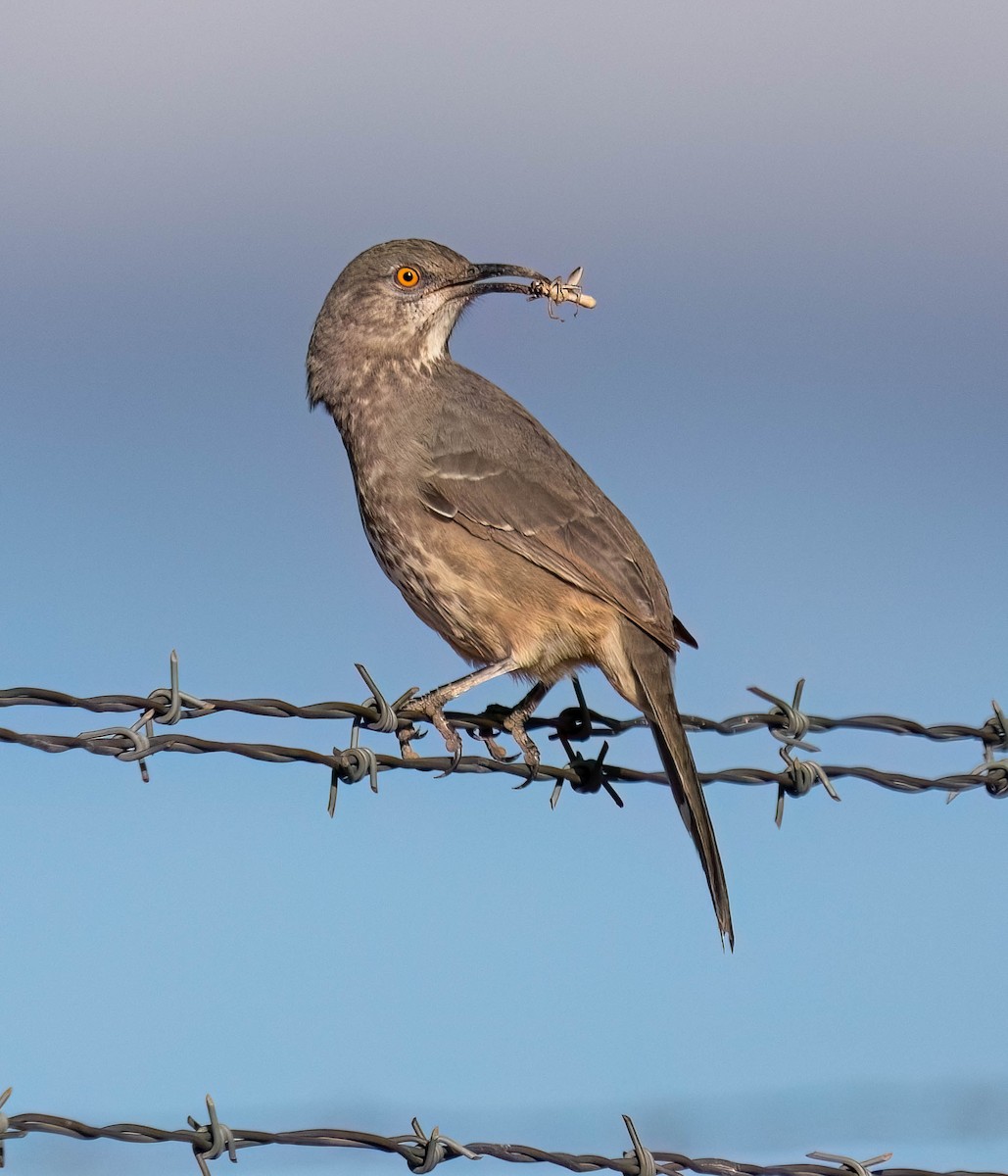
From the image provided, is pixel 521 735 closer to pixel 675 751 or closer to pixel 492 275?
pixel 675 751

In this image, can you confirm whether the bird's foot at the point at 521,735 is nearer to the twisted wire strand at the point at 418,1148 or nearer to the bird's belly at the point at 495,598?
the bird's belly at the point at 495,598

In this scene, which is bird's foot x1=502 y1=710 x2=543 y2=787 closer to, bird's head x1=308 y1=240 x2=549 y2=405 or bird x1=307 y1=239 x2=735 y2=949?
bird x1=307 y1=239 x2=735 y2=949

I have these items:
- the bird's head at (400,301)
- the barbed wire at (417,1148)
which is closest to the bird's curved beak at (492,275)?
the bird's head at (400,301)

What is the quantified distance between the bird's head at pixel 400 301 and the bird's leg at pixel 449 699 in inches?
60.3

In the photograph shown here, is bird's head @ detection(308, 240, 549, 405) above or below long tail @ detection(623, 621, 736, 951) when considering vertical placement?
above

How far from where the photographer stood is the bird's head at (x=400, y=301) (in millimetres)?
6430

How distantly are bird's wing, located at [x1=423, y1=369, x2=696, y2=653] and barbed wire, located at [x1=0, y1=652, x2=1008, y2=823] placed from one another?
481 millimetres

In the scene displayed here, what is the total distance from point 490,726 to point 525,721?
0.84 feet

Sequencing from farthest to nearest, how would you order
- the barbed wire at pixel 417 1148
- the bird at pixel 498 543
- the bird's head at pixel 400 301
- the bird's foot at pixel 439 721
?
1. the bird's head at pixel 400 301
2. the bird at pixel 498 543
3. the bird's foot at pixel 439 721
4. the barbed wire at pixel 417 1148

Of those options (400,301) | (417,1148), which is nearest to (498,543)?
(400,301)

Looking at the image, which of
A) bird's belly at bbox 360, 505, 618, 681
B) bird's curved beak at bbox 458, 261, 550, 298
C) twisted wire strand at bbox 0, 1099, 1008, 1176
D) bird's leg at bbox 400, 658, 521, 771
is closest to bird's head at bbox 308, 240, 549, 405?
bird's curved beak at bbox 458, 261, 550, 298

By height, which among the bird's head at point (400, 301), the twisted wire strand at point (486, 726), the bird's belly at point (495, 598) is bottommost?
the twisted wire strand at point (486, 726)

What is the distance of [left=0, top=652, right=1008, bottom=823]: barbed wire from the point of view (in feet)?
11.9

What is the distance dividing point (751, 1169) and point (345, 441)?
3.51 metres
